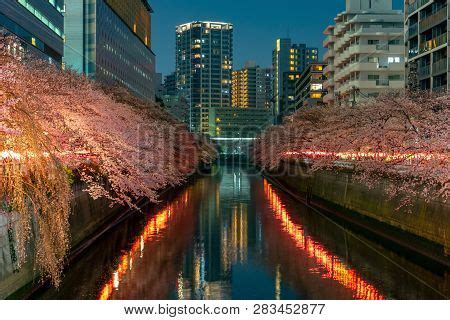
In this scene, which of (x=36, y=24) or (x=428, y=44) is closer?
(x=428, y=44)

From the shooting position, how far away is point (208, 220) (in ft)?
138

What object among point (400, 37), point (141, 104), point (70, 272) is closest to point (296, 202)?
point (141, 104)

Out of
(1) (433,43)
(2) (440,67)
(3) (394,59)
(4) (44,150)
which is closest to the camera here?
(4) (44,150)

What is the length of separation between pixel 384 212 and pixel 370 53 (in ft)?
220

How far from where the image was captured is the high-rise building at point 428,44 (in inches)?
2486

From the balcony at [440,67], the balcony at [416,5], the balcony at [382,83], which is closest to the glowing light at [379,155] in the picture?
the balcony at [440,67]

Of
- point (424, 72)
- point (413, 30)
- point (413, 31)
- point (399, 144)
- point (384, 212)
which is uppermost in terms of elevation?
point (413, 30)

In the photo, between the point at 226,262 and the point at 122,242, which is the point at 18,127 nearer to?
the point at 226,262

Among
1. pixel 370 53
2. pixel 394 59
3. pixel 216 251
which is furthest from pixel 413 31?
pixel 216 251

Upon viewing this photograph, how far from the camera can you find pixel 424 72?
225 feet

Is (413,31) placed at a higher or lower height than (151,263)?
higher

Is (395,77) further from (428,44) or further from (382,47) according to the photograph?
(428,44)

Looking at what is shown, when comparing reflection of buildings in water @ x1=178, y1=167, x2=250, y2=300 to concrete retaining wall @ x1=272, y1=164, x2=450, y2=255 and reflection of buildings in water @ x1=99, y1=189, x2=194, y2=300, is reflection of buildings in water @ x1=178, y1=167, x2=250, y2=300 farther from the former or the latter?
concrete retaining wall @ x1=272, y1=164, x2=450, y2=255

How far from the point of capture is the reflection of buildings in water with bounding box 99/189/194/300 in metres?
20.5
